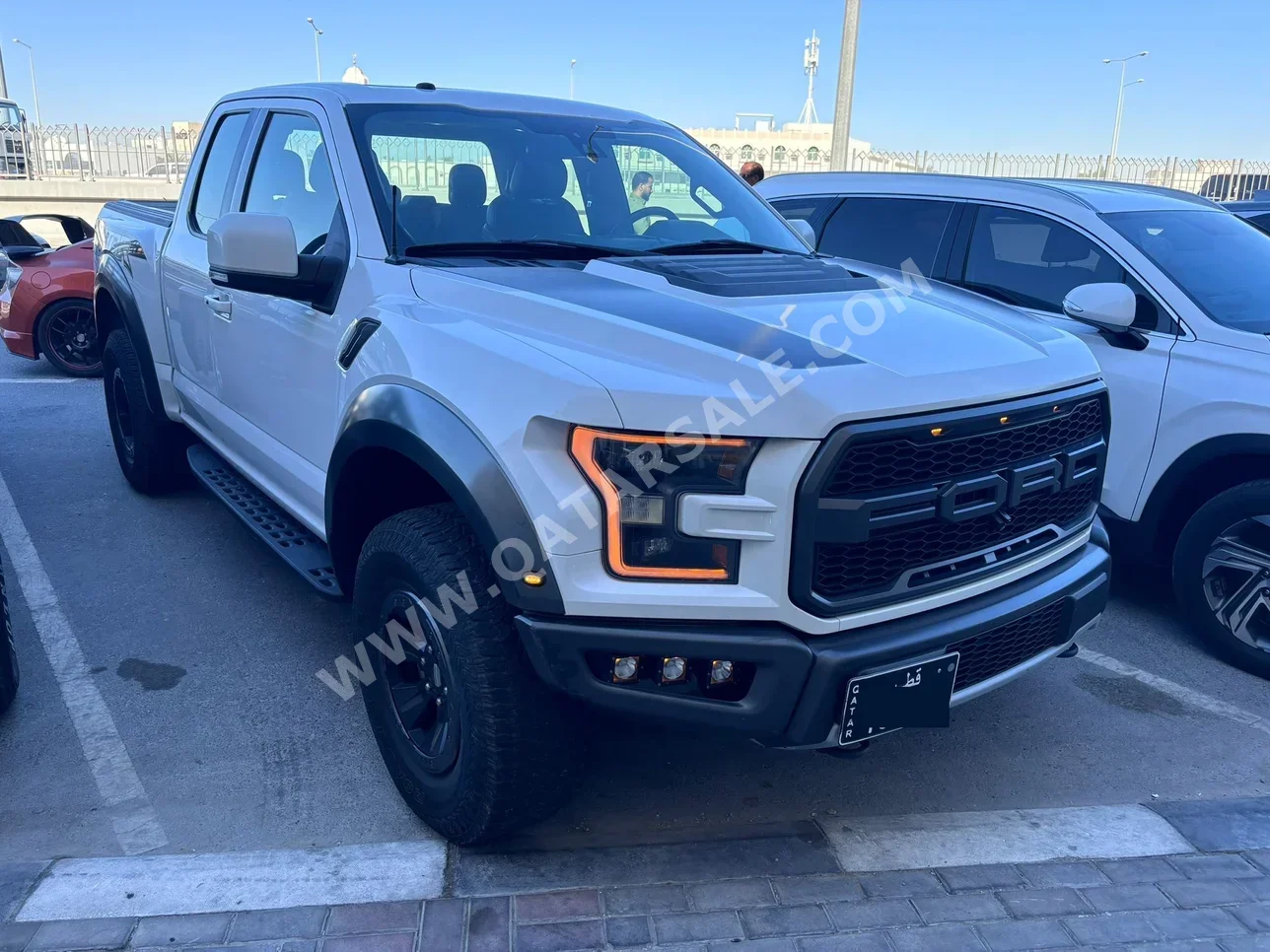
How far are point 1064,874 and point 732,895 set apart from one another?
916mm

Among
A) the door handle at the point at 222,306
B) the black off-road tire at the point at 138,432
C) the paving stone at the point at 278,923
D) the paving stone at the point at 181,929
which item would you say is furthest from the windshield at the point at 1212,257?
the black off-road tire at the point at 138,432

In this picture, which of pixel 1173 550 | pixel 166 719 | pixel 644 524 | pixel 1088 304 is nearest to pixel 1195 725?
pixel 1173 550

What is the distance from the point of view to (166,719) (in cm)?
341

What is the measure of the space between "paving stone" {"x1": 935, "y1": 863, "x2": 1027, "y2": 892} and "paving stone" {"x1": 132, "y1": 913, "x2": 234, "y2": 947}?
182 centimetres

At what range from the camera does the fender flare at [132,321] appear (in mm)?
5004

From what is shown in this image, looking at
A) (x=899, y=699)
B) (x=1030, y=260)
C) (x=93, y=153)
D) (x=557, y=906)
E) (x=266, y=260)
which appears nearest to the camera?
(x=899, y=699)

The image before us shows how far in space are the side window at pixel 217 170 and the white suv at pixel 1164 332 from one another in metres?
2.61

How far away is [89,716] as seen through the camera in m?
3.43

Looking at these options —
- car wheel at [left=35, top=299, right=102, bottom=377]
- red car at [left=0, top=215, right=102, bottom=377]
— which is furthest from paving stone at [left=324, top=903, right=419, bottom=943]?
car wheel at [left=35, top=299, right=102, bottom=377]

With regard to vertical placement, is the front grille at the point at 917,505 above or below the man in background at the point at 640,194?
below

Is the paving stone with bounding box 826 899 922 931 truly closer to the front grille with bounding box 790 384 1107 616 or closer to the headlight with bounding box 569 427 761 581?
the front grille with bounding box 790 384 1107 616

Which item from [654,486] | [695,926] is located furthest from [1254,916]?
[654,486]

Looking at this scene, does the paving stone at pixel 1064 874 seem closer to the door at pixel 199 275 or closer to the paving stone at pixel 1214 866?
the paving stone at pixel 1214 866

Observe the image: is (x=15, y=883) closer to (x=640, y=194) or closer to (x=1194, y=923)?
(x=640, y=194)
